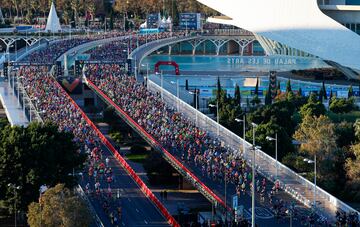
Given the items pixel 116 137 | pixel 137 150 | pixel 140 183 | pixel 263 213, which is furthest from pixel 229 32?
pixel 263 213

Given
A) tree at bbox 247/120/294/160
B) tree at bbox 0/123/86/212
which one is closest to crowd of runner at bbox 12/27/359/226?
tree at bbox 247/120/294/160

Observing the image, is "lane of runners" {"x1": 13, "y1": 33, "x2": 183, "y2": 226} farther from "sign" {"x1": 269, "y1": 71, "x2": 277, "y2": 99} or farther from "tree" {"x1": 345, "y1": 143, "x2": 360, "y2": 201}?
"sign" {"x1": 269, "y1": 71, "x2": 277, "y2": 99}

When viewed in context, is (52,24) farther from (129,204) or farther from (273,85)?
(129,204)

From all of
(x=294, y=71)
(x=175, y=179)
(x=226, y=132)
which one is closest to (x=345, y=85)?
(x=294, y=71)

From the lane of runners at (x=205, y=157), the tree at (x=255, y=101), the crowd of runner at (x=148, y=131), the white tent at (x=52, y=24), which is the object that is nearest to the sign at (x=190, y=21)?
the white tent at (x=52, y=24)

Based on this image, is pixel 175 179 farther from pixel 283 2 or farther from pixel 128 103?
pixel 283 2
